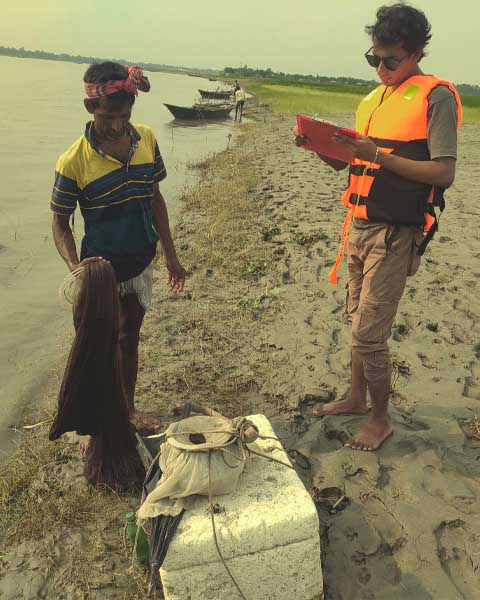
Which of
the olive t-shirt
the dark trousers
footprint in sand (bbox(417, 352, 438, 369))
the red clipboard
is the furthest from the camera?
the dark trousers

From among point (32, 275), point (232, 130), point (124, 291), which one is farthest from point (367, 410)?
point (232, 130)

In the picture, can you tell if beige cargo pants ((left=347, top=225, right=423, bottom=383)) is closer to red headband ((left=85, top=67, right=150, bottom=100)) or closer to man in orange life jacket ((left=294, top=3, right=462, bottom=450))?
man in orange life jacket ((left=294, top=3, right=462, bottom=450))

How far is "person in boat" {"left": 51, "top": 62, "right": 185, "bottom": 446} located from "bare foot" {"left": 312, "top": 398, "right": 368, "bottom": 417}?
4.31ft

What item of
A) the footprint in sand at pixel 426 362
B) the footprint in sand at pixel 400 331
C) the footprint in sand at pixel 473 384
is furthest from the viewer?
the footprint in sand at pixel 400 331

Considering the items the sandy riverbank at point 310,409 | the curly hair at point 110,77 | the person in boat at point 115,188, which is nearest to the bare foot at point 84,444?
the sandy riverbank at point 310,409

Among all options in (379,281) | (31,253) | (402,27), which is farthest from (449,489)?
(31,253)

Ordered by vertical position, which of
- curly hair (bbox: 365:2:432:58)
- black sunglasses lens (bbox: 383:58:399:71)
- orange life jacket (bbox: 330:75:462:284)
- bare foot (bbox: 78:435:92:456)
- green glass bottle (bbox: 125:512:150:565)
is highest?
curly hair (bbox: 365:2:432:58)

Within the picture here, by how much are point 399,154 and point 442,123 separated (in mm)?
260

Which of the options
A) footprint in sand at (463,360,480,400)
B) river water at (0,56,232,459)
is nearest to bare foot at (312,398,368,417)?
footprint in sand at (463,360,480,400)

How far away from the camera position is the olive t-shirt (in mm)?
2217

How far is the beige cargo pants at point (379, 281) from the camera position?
8.32 feet

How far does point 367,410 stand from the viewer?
320 centimetres

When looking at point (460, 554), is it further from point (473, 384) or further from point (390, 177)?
point (390, 177)

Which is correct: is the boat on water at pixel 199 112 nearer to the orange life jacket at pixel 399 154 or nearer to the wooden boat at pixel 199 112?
the wooden boat at pixel 199 112
